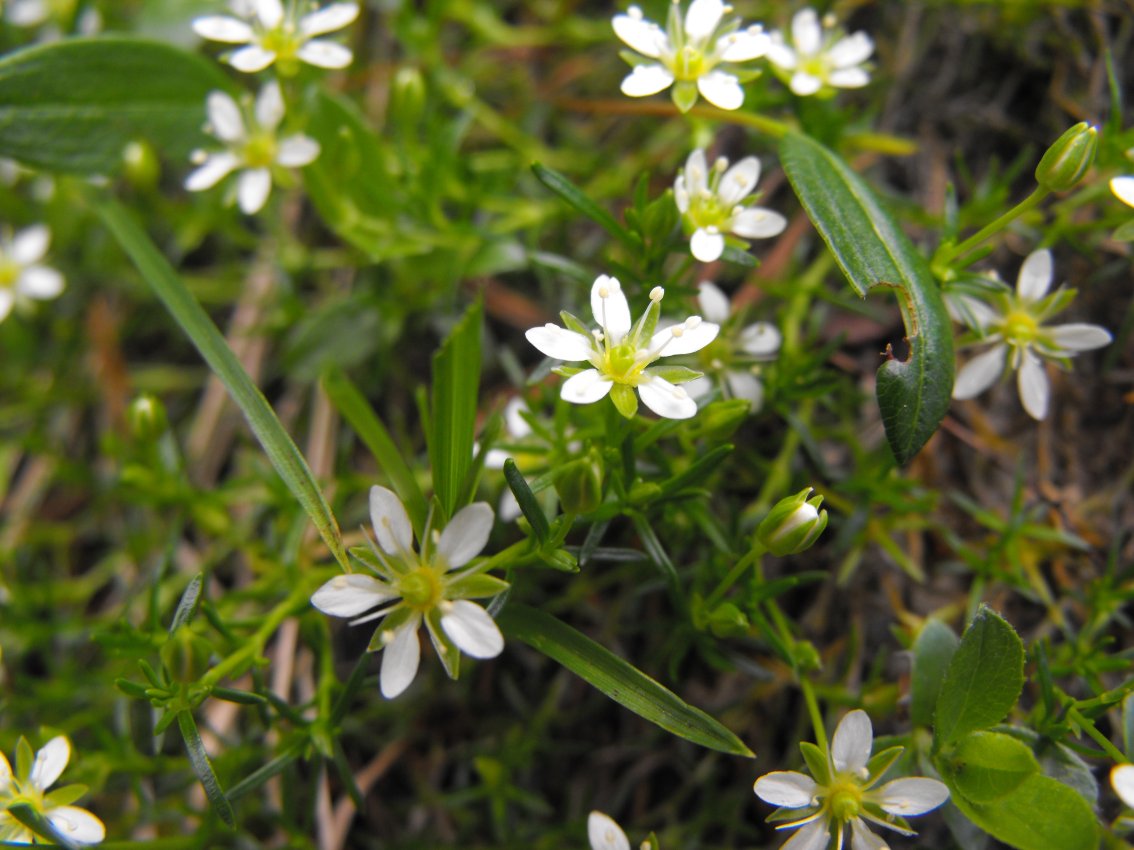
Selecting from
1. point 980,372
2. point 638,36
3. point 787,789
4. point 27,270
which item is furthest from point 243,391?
point 980,372

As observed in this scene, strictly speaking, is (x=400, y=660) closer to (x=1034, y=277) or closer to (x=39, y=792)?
(x=39, y=792)

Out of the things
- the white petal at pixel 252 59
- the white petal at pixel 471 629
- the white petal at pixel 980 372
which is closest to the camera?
the white petal at pixel 471 629

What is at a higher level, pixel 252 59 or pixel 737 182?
pixel 252 59

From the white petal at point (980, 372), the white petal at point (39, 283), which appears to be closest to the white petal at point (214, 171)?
the white petal at point (39, 283)

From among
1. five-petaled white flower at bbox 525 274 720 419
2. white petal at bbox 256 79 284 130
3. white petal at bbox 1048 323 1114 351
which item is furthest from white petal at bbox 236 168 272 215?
white petal at bbox 1048 323 1114 351

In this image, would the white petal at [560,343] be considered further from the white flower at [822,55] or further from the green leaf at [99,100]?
the green leaf at [99,100]

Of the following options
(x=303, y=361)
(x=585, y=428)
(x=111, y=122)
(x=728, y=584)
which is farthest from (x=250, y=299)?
(x=728, y=584)
